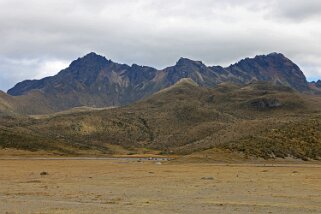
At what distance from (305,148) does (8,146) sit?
7594 centimetres

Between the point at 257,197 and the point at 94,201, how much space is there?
1129 cm

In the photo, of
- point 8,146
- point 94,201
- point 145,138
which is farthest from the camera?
point 145,138

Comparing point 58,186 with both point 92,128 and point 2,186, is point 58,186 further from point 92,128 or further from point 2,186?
point 92,128

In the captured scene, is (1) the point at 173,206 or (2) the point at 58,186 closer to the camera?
(1) the point at 173,206

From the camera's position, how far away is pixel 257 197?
112 ft

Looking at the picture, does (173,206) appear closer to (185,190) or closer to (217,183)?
(185,190)

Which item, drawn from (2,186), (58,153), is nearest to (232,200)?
(2,186)

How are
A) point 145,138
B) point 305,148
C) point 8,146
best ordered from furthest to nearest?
point 145,138
point 8,146
point 305,148

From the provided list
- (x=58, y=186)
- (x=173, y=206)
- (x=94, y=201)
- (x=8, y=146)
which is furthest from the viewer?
(x=8, y=146)

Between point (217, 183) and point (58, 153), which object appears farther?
point (58, 153)

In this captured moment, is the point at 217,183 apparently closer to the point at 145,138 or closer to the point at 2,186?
the point at 2,186

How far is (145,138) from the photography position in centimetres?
18812

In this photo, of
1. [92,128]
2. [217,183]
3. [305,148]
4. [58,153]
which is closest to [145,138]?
[92,128]

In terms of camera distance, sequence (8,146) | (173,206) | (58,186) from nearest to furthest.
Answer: (173,206) → (58,186) → (8,146)
